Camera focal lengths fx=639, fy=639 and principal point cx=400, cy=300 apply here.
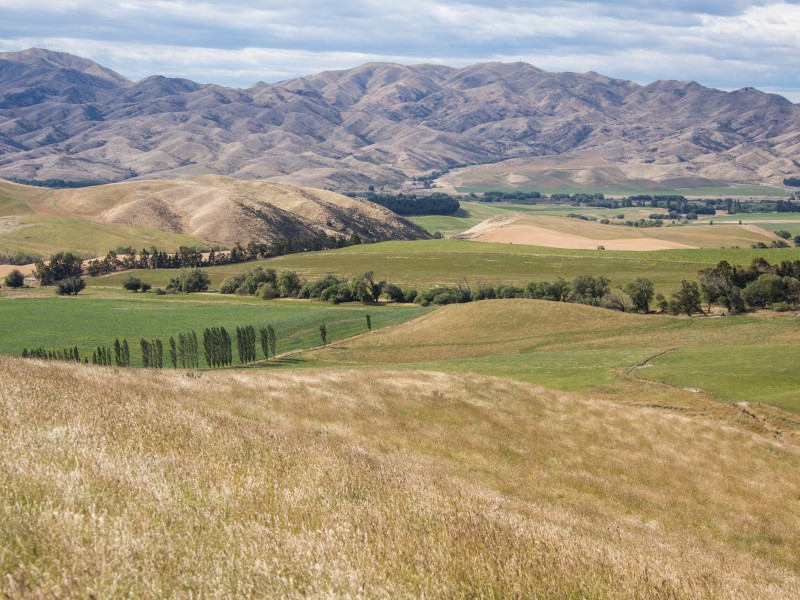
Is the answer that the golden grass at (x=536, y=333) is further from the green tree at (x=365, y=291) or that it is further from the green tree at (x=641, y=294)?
the green tree at (x=365, y=291)

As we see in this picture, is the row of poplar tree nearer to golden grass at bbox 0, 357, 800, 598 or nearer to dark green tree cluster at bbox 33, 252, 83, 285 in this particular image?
golden grass at bbox 0, 357, 800, 598

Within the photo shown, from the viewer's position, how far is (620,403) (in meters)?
47.5

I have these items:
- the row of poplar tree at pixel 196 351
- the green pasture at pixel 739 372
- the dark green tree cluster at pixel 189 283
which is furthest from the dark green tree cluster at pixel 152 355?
the dark green tree cluster at pixel 189 283

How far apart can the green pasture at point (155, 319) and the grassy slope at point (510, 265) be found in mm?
30268

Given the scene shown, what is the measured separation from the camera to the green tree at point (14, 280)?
6289 inches

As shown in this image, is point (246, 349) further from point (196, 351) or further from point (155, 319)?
point (155, 319)

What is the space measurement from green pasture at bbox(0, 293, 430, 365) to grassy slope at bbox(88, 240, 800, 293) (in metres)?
30.3

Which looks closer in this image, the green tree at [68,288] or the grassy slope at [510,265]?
the green tree at [68,288]

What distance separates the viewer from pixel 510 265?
174750 millimetres

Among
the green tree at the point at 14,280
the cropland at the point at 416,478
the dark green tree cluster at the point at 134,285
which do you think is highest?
the cropland at the point at 416,478

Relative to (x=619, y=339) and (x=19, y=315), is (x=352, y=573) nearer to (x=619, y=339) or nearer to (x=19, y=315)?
(x=619, y=339)

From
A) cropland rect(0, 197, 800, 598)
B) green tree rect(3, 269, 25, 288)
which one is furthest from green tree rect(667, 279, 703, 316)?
green tree rect(3, 269, 25, 288)

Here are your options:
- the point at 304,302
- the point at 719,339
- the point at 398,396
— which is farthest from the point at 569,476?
the point at 304,302

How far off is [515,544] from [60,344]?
96459 millimetres
